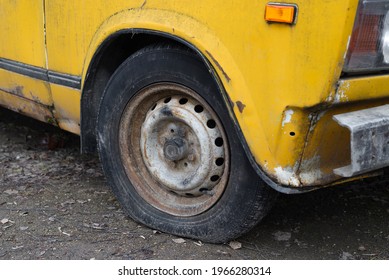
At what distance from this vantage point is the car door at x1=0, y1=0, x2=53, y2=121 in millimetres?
3443

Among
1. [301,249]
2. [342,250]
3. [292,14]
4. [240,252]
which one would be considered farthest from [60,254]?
[292,14]

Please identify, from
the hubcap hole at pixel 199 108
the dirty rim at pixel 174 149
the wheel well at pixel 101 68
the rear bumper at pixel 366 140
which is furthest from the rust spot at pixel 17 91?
the rear bumper at pixel 366 140

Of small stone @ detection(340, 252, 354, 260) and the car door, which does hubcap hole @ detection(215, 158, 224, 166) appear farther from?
the car door

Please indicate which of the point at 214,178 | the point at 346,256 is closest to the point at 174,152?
the point at 214,178

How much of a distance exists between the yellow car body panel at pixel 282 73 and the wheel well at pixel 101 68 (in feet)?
0.63

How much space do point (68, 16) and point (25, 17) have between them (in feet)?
1.46

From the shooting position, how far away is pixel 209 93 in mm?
2713

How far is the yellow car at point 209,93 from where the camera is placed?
229 centimetres

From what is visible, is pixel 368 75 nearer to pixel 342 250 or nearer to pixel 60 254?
pixel 342 250

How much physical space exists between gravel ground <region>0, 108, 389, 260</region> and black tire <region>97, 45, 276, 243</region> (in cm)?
14

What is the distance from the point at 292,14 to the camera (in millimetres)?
2250

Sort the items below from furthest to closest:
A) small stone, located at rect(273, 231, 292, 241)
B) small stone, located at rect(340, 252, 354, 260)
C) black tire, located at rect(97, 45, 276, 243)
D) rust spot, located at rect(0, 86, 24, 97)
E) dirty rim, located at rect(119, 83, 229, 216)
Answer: rust spot, located at rect(0, 86, 24, 97), small stone, located at rect(273, 231, 292, 241), small stone, located at rect(340, 252, 354, 260), dirty rim, located at rect(119, 83, 229, 216), black tire, located at rect(97, 45, 276, 243)

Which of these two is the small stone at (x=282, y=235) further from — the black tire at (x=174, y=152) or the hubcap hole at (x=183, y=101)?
the hubcap hole at (x=183, y=101)

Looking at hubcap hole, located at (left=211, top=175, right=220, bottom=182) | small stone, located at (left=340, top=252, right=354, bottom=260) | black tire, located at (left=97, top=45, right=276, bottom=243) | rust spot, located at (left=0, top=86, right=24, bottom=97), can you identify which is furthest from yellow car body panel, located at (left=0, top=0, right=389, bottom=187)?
rust spot, located at (left=0, top=86, right=24, bottom=97)
